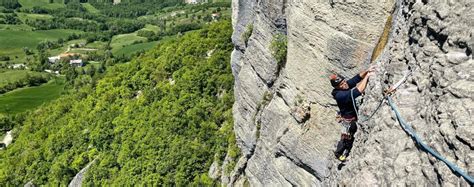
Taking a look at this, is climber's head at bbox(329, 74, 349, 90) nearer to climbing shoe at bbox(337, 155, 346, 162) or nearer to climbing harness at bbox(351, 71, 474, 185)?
climbing harness at bbox(351, 71, 474, 185)

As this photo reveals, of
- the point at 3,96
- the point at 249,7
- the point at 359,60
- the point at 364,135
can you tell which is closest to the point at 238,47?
the point at 249,7

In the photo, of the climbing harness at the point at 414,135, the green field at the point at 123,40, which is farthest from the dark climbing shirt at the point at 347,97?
the green field at the point at 123,40

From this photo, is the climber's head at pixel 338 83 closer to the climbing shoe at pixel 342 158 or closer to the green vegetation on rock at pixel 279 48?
the climbing shoe at pixel 342 158

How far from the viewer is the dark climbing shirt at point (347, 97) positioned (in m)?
12.7

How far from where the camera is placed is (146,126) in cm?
3994

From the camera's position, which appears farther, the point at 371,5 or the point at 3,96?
the point at 3,96

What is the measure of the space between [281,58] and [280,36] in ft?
3.22

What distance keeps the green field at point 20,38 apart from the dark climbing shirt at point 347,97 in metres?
A: 176

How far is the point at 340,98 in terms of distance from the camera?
1275 cm

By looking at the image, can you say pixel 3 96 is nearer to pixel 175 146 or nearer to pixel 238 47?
pixel 175 146

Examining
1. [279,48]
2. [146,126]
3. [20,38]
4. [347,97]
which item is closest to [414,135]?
[347,97]

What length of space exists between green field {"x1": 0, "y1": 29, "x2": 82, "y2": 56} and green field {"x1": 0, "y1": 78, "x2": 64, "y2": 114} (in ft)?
168

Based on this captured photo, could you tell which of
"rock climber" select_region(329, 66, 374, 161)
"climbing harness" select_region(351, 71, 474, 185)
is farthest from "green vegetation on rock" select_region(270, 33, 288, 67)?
"climbing harness" select_region(351, 71, 474, 185)

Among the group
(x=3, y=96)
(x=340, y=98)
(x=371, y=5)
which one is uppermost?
(x=371, y=5)
